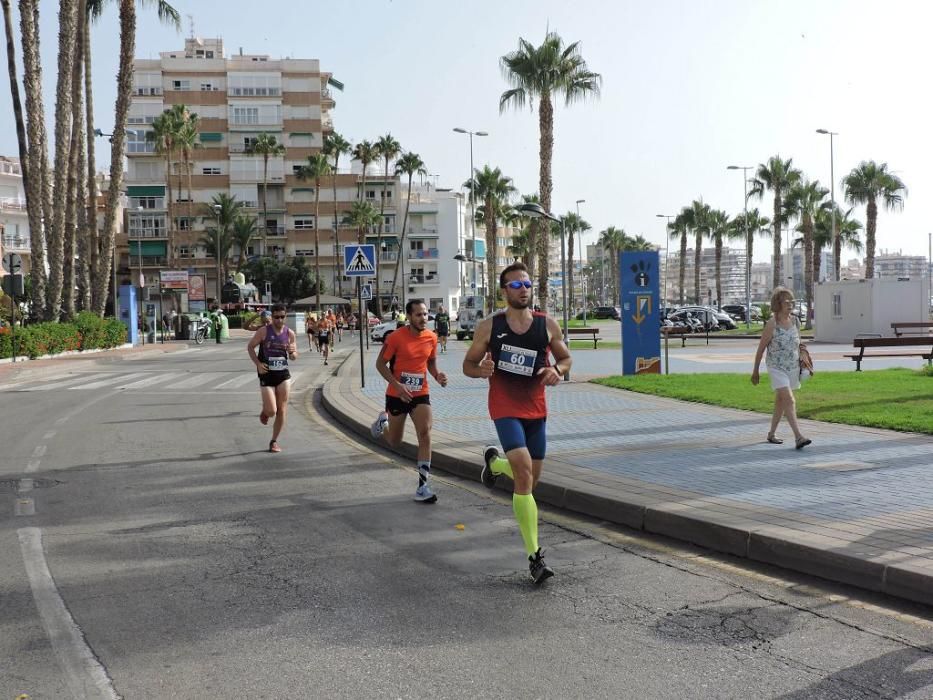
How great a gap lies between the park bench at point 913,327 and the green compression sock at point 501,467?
2827cm

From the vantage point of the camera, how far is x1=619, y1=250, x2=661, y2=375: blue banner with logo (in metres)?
20.0

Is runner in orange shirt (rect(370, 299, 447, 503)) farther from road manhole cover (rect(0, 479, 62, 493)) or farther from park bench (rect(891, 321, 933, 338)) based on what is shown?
park bench (rect(891, 321, 933, 338))

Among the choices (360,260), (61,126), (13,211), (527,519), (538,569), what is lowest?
(538,569)

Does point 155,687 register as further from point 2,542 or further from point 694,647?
point 2,542

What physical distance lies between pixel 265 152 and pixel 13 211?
22244 millimetres

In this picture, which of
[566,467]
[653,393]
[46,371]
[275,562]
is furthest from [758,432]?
[46,371]

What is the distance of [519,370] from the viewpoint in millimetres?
6051

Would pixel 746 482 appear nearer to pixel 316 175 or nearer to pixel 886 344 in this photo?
pixel 886 344

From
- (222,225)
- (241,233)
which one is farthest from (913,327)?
(241,233)

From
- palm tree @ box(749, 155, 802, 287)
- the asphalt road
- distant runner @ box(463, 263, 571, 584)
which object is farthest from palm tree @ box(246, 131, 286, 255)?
distant runner @ box(463, 263, 571, 584)

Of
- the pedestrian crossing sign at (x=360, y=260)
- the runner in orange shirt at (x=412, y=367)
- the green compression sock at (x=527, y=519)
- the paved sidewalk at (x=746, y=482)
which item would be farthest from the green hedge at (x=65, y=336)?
the green compression sock at (x=527, y=519)

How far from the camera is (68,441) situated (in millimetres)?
12812

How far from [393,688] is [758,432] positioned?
27.0ft

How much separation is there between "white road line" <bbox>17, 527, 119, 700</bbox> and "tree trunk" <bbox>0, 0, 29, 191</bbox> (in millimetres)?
33136
